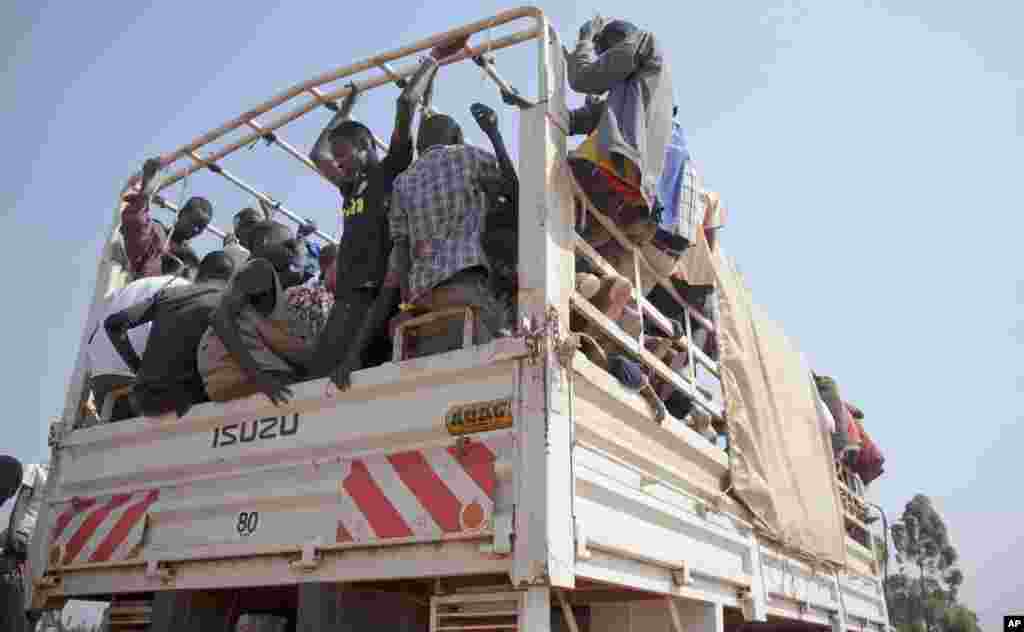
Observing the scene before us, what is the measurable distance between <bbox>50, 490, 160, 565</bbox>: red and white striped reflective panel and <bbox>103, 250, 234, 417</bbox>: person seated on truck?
37 centimetres

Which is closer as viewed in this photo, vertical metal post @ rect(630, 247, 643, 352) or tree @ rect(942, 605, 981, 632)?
vertical metal post @ rect(630, 247, 643, 352)

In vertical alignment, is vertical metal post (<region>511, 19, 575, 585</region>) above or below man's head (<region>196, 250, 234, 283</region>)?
below

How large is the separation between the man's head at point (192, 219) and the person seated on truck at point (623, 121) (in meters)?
2.40

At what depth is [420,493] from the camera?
2426 mm

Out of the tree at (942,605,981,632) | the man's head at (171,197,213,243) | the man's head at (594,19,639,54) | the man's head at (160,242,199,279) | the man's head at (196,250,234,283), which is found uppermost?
the man's head at (594,19,639,54)

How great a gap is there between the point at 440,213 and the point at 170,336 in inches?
58.0

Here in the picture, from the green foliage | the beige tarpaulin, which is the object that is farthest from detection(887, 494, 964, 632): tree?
the beige tarpaulin

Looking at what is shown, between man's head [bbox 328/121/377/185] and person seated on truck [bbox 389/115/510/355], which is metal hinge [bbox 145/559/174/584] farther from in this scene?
man's head [bbox 328/121/377/185]

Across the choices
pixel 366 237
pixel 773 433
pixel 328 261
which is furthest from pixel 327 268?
pixel 773 433

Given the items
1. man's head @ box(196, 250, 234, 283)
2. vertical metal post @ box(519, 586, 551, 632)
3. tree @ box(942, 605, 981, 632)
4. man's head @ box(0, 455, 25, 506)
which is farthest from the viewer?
tree @ box(942, 605, 981, 632)

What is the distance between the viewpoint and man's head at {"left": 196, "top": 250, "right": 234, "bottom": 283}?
12.9ft

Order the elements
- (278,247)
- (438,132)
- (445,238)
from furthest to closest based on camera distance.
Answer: (278,247)
(438,132)
(445,238)

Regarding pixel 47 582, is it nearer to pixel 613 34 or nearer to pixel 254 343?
pixel 254 343

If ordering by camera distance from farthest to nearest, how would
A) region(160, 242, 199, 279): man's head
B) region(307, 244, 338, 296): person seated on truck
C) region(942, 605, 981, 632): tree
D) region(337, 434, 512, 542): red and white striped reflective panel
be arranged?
region(942, 605, 981, 632): tree
region(160, 242, 199, 279): man's head
region(307, 244, 338, 296): person seated on truck
region(337, 434, 512, 542): red and white striped reflective panel
